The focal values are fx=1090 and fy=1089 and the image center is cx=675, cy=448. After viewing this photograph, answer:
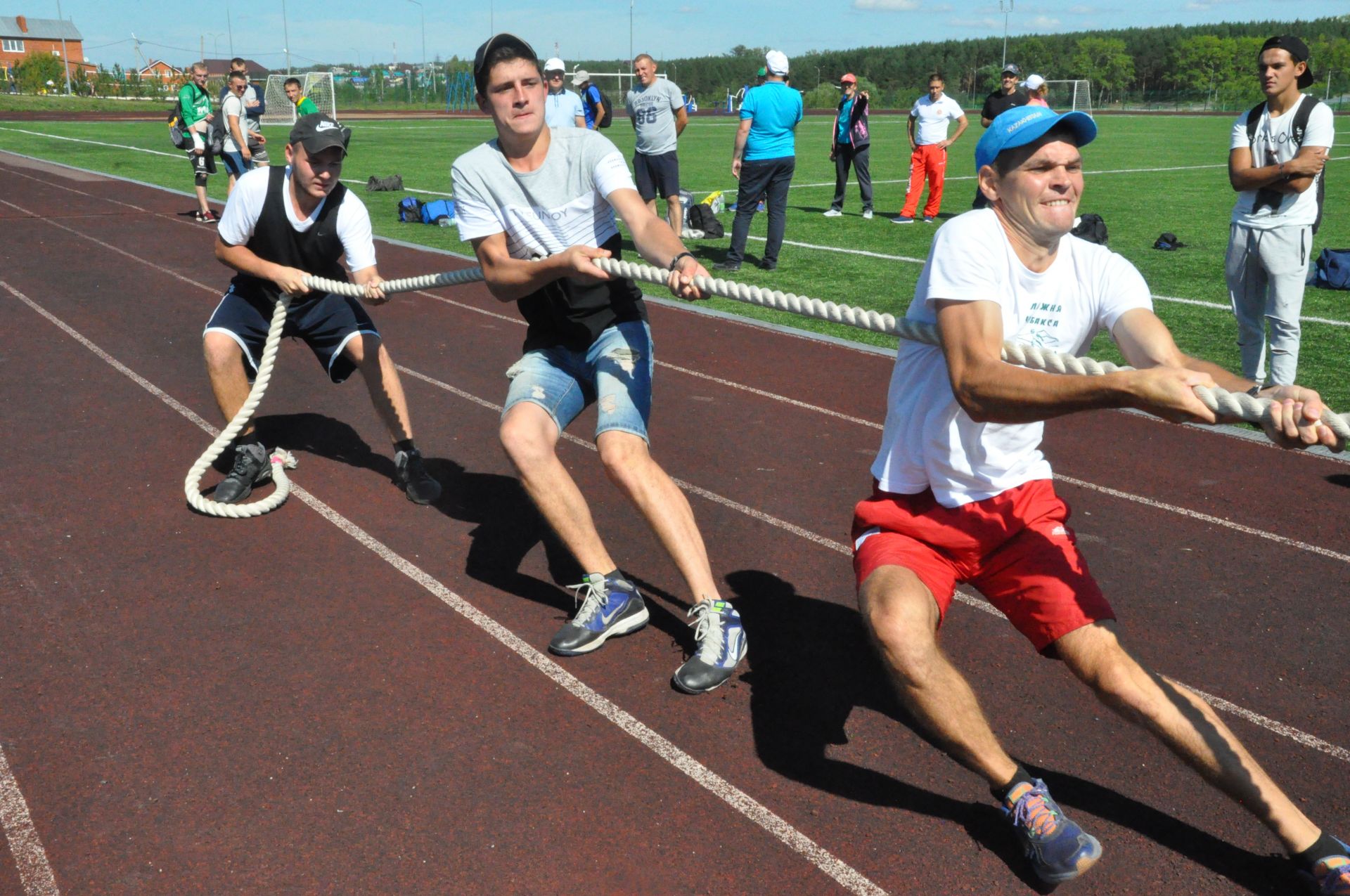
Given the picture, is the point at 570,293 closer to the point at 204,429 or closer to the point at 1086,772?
the point at 1086,772

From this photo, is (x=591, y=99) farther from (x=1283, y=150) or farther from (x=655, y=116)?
(x=1283, y=150)

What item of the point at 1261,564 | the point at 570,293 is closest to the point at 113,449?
the point at 570,293

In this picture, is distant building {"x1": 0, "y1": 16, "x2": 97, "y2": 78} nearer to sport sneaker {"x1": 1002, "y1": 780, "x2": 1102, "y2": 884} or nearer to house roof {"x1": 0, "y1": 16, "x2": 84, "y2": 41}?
house roof {"x1": 0, "y1": 16, "x2": 84, "y2": 41}

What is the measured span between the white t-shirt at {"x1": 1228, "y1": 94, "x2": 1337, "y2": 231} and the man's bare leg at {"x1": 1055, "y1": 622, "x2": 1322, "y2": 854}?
4.24 m

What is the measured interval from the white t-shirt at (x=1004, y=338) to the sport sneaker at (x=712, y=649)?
89 cm

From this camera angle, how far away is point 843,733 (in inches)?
135

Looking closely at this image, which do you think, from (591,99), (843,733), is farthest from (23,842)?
(591,99)

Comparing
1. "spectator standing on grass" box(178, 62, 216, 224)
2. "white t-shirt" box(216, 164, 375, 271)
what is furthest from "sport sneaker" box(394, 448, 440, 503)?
"spectator standing on grass" box(178, 62, 216, 224)

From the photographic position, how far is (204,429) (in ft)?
21.2

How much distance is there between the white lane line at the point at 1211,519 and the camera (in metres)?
4.64

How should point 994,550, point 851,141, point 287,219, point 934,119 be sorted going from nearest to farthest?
1. point 994,550
2. point 287,219
3. point 934,119
4. point 851,141

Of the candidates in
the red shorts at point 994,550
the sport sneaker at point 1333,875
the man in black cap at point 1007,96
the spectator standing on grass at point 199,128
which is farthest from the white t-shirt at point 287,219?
the spectator standing on grass at point 199,128

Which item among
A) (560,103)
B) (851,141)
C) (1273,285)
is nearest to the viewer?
(1273,285)

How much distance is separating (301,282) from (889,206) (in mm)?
12706
